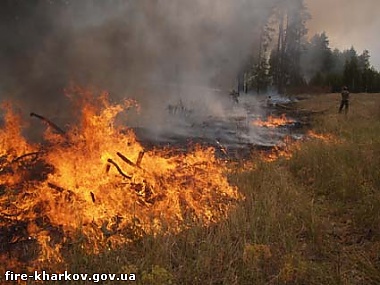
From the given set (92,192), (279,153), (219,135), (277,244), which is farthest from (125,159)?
(219,135)

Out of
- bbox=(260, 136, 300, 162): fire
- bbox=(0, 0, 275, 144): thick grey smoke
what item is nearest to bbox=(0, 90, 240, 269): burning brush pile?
bbox=(260, 136, 300, 162): fire

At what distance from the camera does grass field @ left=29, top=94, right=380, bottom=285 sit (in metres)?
3.52

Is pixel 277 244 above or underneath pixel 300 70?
underneath

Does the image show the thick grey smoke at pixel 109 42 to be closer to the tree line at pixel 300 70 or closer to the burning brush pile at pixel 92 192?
the burning brush pile at pixel 92 192

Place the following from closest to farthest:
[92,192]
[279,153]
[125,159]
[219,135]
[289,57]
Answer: [92,192]
[125,159]
[279,153]
[219,135]
[289,57]

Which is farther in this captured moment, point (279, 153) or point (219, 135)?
point (219, 135)

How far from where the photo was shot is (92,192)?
4.89 metres

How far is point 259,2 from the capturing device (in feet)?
34.0

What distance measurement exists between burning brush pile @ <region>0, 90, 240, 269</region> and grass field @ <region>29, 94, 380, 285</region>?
0.31 m

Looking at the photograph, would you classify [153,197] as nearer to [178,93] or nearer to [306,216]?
[306,216]

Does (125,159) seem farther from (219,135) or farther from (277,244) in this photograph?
(219,135)

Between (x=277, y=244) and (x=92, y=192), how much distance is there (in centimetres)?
259

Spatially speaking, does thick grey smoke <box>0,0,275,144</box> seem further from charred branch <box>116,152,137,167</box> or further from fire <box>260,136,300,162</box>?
charred branch <box>116,152,137,167</box>

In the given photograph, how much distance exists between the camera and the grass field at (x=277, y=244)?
352 centimetres
